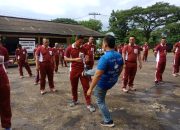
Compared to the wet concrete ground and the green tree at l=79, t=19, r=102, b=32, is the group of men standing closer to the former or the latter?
the wet concrete ground

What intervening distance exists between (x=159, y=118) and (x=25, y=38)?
23.7m

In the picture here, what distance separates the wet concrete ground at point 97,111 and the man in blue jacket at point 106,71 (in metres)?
0.63

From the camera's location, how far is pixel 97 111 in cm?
777

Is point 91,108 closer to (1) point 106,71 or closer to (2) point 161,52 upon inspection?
(1) point 106,71

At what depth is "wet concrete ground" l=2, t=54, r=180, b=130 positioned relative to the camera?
669 cm

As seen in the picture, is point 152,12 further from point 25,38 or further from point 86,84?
point 86,84

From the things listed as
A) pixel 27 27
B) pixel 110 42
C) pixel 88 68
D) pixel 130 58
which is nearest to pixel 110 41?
pixel 110 42

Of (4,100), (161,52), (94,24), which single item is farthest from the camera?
(94,24)

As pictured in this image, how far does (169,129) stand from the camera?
639cm

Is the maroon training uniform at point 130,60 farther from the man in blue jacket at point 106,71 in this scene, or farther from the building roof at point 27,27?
the building roof at point 27,27

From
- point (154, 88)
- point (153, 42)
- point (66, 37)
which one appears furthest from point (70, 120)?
point (153, 42)

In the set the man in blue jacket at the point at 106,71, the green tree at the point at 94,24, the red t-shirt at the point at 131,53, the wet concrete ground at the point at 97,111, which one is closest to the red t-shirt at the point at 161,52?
the wet concrete ground at the point at 97,111

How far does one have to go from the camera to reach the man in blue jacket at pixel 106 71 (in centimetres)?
605

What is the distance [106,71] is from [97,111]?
1.96 meters
